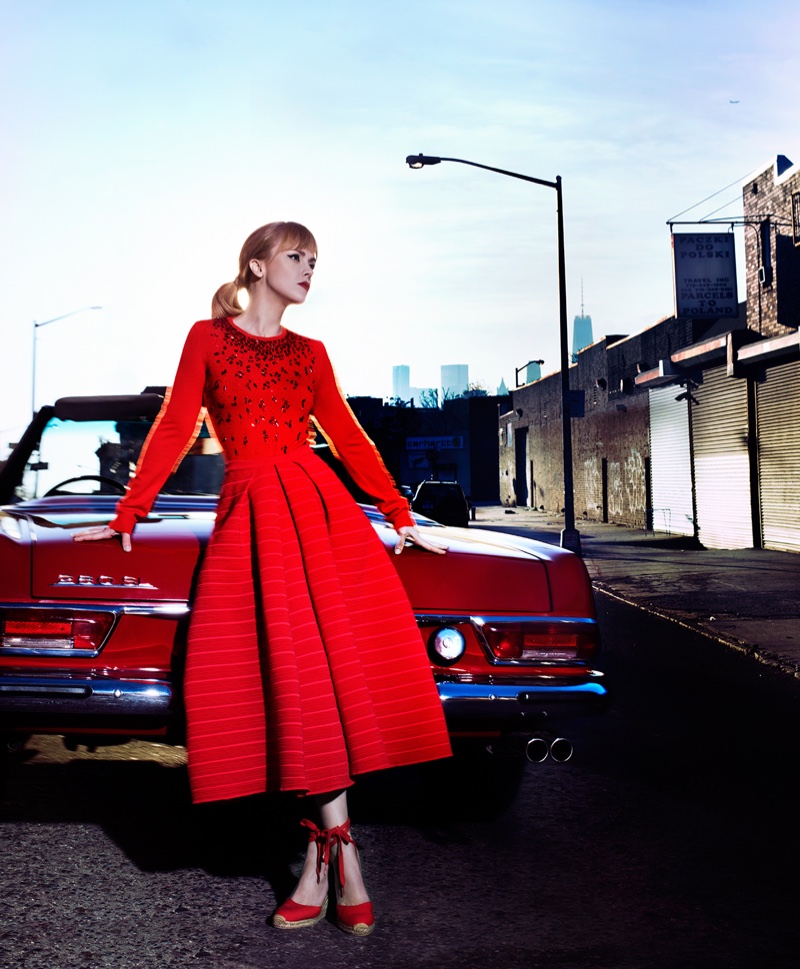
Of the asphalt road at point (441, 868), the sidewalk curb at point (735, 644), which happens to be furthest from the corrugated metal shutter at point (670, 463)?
the asphalt road at point (441, 868)

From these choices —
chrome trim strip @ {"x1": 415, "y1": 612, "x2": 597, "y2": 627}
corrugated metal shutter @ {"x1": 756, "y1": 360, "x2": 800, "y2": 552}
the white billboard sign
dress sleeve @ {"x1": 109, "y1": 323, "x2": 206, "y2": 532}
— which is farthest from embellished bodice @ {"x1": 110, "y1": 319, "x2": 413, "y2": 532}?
the white billboard sign

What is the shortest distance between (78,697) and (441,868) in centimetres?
136

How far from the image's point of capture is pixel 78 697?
11.9 ft

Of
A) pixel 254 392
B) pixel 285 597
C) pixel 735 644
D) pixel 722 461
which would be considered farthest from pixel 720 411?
pixel 285 597

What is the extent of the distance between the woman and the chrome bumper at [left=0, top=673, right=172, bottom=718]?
0.29 m

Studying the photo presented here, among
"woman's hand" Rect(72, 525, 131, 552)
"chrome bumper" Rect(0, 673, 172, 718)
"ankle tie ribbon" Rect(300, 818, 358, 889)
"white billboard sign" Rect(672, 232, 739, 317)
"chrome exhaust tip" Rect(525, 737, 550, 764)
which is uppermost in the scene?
"white billboard sign" Rect(672, 232, 739, 317)

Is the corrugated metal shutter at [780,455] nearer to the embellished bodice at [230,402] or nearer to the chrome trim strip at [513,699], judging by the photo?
the chrome trim strip at [513,699]

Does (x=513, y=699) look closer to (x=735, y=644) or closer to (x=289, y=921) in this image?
(x=289, y=921)

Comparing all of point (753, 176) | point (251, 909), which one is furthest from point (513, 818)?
point (753, 176)

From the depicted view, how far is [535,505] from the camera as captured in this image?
2296 inches

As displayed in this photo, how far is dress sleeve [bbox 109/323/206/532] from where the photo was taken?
3.73m

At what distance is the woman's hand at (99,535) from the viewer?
12.3ft

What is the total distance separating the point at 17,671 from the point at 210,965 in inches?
44.2

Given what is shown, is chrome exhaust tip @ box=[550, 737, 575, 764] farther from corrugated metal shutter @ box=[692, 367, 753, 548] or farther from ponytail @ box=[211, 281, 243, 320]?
corrugated metal shutter @ box=[692, 367, 753, 548]
